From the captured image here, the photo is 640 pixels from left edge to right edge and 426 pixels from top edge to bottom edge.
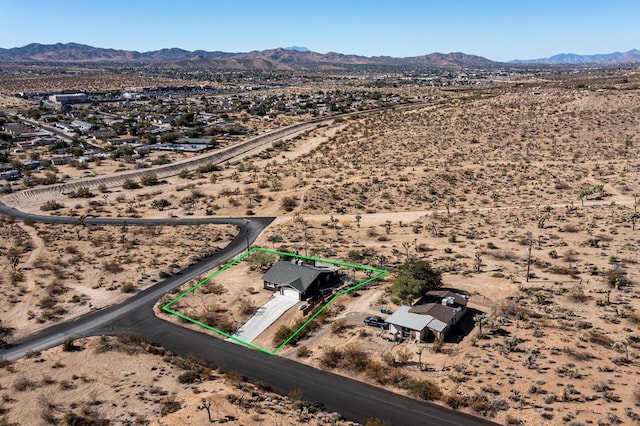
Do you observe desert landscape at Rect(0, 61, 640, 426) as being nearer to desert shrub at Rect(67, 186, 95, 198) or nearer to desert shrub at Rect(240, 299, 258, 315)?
desert shrub at Rect(240, 299, 258, 315)

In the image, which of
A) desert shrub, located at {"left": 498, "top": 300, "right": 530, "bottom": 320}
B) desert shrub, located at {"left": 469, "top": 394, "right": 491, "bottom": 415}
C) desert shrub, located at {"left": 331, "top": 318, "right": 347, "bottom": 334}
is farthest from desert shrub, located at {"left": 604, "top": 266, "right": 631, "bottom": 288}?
desert shrub, located at {"left": 331, "top": 318, "right": 347, "bottom": 334}

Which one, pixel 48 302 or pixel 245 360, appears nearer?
pixel 245 360

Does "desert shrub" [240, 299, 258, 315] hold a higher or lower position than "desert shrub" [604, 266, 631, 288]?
lower

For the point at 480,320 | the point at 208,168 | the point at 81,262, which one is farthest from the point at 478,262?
the point at 208,168

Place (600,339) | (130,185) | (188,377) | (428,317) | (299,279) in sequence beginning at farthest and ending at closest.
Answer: (130,185) → (299,279) → (428,317) → (600,339) → (188,377)

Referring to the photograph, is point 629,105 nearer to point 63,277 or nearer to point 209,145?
point 209,145

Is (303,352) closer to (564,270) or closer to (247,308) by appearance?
(247,308)

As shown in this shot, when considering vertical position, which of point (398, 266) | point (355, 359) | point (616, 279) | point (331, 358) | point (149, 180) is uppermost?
point (149, 180)
